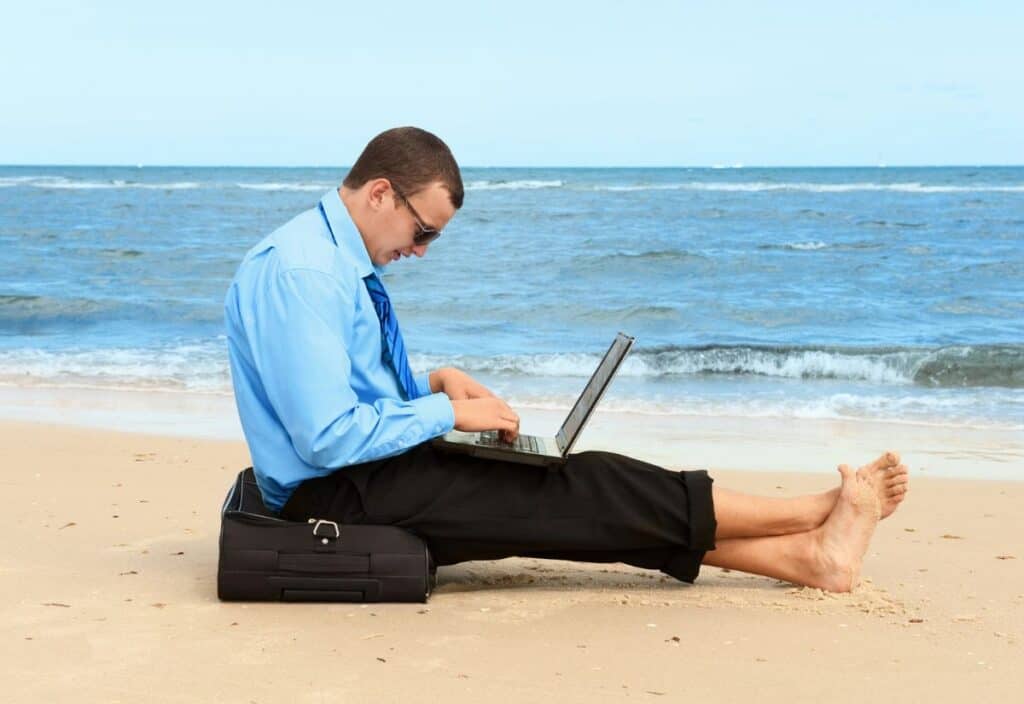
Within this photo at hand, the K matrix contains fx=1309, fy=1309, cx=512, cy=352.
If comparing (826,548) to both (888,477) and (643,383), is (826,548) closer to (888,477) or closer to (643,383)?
(888,477)

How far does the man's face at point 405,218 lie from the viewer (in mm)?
3791

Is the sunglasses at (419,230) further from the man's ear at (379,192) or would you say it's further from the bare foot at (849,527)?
the bare foot at (849,527)

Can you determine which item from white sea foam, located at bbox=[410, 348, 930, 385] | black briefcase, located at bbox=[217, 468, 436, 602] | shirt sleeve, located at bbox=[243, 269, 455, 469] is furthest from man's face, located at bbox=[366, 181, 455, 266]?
white sea foam, located at bbox=[410, 348, 930, 385]

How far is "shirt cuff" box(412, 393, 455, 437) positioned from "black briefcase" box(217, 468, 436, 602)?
397 mm

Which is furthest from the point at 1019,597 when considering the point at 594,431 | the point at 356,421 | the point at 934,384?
the point at 934,384

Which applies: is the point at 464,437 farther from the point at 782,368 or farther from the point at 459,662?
the point at 782,368

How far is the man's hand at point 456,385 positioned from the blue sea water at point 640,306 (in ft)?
16.8

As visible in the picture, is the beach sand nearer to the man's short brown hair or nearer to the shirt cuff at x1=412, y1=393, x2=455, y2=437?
the shirt cuff at x1=412, y1=393, x2=455, y2=437

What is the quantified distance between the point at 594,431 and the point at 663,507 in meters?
4.32

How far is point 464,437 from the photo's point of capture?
3.99m

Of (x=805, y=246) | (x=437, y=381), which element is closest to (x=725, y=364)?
(x=437, y=381)

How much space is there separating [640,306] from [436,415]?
12.1m

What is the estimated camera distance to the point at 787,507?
412cm

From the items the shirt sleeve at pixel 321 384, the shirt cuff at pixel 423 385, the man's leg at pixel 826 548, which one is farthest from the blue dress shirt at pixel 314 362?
the man's leg at pixel 826 548
